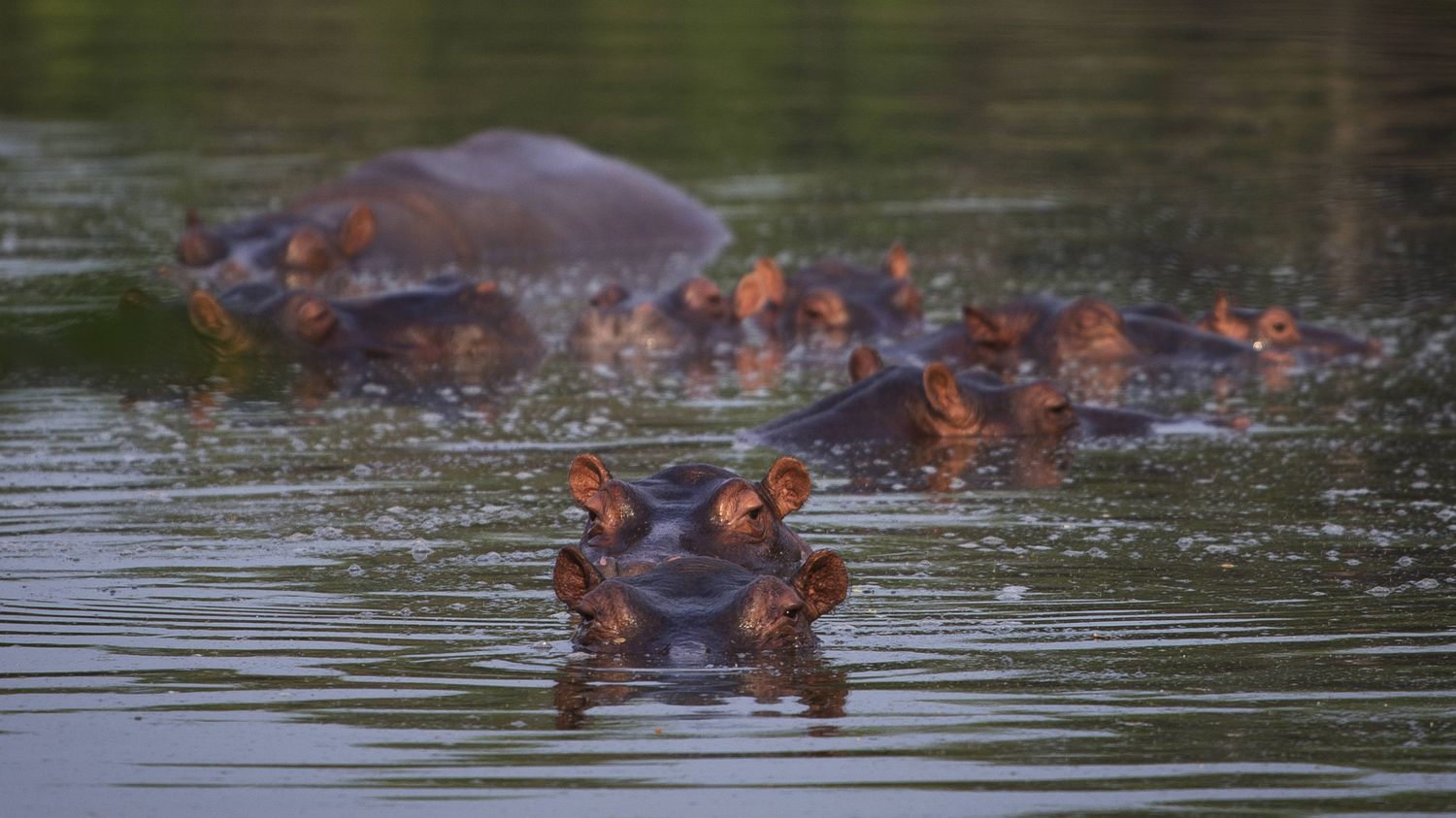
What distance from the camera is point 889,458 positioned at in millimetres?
9086

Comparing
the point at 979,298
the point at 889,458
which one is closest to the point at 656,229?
the point at 979,298

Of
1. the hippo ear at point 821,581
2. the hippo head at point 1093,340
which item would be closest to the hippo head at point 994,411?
the hippo head at point 1093,340

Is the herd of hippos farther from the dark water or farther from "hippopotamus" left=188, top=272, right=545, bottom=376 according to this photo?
the dark water

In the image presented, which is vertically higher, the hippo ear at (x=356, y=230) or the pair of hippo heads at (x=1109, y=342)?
the pair of hippo heads at (x=1109, y=342)

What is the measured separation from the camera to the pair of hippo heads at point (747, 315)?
1242cm

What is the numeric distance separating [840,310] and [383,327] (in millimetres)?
2375

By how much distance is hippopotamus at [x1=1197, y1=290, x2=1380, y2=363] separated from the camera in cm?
1172

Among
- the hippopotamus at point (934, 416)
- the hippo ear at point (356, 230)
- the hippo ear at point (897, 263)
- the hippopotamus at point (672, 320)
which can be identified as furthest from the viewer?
the hippo ear at point (356, 230)

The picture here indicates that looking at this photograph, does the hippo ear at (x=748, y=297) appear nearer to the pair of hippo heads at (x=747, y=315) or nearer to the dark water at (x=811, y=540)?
the pair of hippo heads at (x=747, y=315)

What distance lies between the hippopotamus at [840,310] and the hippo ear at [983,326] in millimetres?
1212

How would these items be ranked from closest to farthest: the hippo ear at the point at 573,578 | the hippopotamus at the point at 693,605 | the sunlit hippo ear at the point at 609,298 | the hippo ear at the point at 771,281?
the hippopotamus at the point at 693,605 → the hippo ear at the point at 573,578 → the sunlit hippo ear at the point at 609,298 → the hippo ear at the point at 771,281

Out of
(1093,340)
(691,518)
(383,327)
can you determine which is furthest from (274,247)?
(691,518)

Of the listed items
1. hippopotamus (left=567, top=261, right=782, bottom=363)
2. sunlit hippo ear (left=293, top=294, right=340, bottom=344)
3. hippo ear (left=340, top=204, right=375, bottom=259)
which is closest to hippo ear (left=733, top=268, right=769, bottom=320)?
hippopotamus (left=567, top=261, right=782, bottom=363)

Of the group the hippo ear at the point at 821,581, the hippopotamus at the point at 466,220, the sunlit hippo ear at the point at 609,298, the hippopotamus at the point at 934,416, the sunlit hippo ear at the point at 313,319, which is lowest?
the hippopotamus at the point at 466,220
